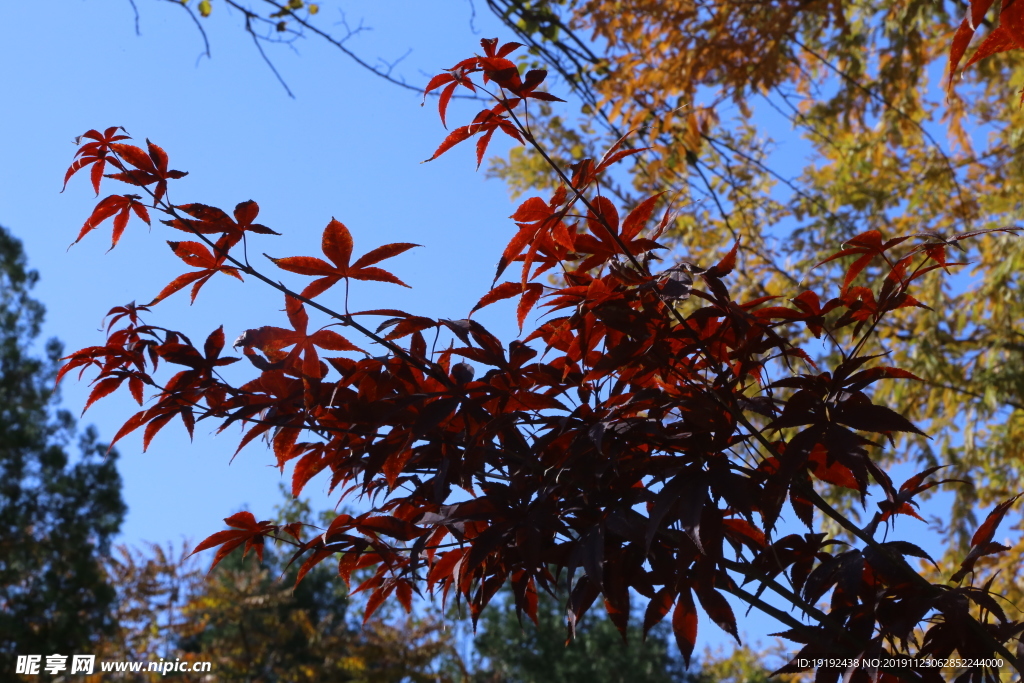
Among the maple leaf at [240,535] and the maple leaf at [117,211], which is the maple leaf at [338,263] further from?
the maple leaf at [240,535]

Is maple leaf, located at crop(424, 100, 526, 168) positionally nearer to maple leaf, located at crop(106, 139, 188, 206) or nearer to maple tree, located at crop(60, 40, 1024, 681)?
maple tree, located at crop(60, 40, 1024, 681)

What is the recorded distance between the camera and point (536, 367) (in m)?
1.10

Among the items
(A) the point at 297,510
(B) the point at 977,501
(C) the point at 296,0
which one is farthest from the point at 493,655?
(C) the point at 296,0

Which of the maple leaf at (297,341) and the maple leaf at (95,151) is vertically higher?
the maple leaf at (95,151)

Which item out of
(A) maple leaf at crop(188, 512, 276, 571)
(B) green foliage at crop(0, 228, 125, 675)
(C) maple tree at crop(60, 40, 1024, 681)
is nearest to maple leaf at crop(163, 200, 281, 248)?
(C) maple tree at crop(60, 40, 1024, 681)

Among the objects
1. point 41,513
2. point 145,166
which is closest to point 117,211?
point 145,166

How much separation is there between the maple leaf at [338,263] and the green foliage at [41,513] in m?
8.57

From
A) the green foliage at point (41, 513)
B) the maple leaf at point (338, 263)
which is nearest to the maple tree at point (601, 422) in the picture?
the maple leaf at point (338, 263)

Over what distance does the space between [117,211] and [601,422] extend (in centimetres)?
78

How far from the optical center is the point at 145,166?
1161 millimetres

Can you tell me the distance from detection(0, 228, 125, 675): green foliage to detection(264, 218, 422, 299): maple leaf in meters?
8.57

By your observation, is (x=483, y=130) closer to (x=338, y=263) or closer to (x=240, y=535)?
(x=338, y=263)

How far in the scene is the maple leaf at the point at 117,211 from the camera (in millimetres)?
1155

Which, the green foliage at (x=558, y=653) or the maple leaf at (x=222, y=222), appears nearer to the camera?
the maple leaf at (x=222, y=222)
